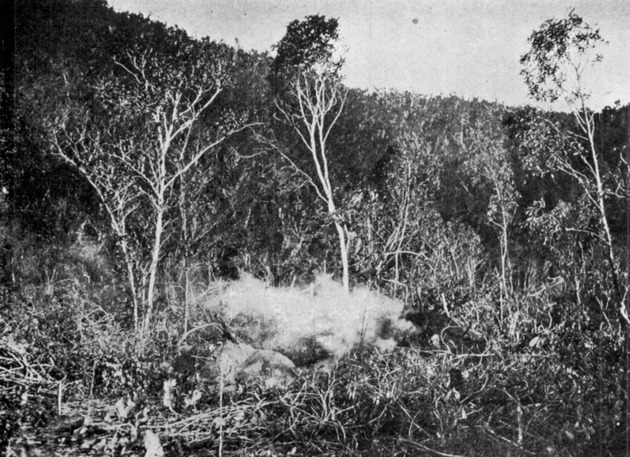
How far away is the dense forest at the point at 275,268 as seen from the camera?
3604 mm

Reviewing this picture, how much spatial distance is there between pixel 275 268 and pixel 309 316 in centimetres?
266

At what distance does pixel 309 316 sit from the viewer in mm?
9805

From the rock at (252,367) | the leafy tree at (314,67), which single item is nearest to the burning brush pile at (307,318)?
the leafy tree at (314,67)

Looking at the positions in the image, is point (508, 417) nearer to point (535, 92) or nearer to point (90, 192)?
point (535, 92)

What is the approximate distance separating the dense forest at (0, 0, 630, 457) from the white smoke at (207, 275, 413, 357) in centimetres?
6

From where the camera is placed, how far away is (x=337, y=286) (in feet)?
38.5

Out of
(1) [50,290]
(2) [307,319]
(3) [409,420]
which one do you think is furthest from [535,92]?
(1) [50,290]

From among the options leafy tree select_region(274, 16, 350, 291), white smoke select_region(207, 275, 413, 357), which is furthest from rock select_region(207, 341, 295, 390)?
→ leafy tree select_region(274, 16, 350, 291)

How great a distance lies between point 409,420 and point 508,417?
628mm

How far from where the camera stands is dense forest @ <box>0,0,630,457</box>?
3604mm

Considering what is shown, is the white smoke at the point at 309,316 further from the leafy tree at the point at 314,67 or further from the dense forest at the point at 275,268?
the leafy tree at the point at 314,67

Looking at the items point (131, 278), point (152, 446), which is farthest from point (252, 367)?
point (152, 446)

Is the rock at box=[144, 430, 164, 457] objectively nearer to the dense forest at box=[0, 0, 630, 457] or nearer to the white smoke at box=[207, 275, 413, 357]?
the dense forest at box=[0, 0, 630, 457]

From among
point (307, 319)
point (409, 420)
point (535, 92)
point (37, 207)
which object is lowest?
point (307, 319)
